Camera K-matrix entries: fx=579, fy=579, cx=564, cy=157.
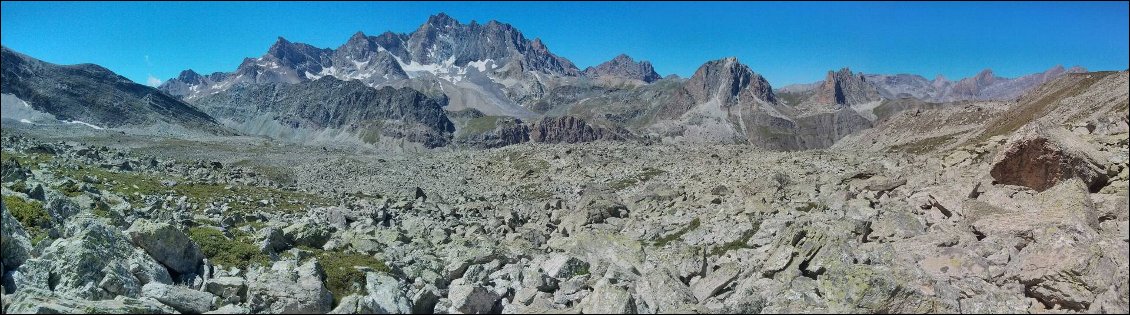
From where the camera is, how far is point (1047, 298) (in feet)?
50.6

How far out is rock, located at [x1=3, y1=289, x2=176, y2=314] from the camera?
11.7 meters

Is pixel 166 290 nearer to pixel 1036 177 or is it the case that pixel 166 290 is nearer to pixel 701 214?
pixel 701 214

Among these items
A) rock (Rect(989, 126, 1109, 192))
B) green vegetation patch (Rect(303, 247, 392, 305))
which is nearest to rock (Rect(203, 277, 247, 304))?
green vegetation patch (Rect(303, 247, 392, 305))

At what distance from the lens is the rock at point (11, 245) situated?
13.5 metres

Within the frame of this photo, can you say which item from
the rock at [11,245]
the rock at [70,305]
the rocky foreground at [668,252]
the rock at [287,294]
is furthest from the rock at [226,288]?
the rock at [11,245]

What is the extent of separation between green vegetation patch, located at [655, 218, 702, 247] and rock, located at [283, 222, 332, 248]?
15.4 meters

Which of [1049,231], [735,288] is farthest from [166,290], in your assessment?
[1049,231]

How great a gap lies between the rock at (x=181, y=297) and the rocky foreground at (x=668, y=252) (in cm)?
5

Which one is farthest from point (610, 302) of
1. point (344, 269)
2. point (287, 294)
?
point (344, 269)

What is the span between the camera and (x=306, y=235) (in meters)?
24.8

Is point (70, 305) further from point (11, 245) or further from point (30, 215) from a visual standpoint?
point (30, 215)

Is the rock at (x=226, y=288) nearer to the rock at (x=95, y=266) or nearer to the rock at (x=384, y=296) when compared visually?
the rock at (x=95, y=266)

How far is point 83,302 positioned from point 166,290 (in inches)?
74.2

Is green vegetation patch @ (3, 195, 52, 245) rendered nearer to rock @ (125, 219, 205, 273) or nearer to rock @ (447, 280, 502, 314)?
rock @ (125, 219, 205, 273)
